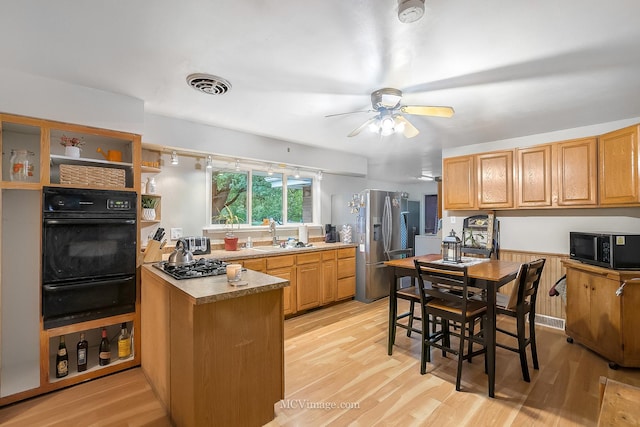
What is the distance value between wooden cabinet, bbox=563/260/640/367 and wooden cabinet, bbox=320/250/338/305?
2.69 metres

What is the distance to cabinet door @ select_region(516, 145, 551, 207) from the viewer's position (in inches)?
133

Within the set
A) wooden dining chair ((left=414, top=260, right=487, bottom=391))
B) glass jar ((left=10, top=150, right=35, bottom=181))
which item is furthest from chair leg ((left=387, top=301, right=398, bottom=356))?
glass jar ((left=10, top=150, right=35, bottom=181))

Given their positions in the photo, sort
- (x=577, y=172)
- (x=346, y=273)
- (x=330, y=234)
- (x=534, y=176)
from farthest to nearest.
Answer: (x=330, y=234), (x=346, y=273), (x=534, y=176), (x=577, y=172)

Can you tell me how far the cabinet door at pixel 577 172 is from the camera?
10.1ft

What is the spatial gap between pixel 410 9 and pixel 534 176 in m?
3.07

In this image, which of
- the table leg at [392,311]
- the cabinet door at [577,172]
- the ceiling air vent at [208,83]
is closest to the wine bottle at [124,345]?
the ceiling air vent at [208,83]

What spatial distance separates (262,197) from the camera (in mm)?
4320

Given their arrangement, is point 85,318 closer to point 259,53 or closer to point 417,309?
point 259,53

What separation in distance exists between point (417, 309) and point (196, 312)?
3.27 m

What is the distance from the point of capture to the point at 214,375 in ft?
5.39

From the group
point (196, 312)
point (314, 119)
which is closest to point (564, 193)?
point (314, 119)

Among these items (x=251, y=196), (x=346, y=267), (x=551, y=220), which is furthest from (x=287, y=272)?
(x=551, y=220)

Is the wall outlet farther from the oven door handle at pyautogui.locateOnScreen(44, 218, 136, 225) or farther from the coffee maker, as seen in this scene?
the coffee maker

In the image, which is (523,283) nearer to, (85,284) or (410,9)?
(410,9)
